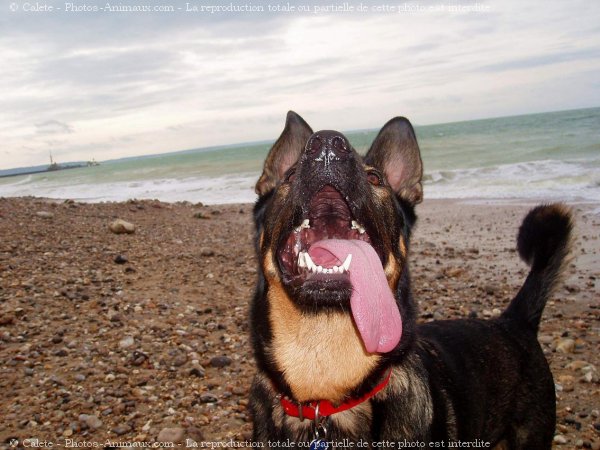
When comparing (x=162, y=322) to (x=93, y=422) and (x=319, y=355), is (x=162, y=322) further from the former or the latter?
(x=319, y=355)

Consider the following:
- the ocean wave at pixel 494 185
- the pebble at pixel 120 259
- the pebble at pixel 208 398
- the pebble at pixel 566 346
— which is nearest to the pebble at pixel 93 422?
the pebble at pixel 208 398

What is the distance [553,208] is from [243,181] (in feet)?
80.4

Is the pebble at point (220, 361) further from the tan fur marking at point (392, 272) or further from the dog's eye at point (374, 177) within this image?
the dog's eye at point (374, 177)

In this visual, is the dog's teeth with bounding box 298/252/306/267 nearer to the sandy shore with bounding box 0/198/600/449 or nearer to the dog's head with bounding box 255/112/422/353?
the dog's head with bounding box 255/112/422/353

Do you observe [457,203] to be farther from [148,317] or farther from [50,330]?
[50,330]

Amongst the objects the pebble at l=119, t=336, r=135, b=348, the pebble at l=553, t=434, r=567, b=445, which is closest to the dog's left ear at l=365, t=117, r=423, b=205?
the pebble at l=553, t=434, r=567, b=445

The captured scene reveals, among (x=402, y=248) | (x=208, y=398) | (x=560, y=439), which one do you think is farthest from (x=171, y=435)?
(x=560, y=439)

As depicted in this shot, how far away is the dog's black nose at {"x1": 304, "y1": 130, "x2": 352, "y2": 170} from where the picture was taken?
2.95 metres

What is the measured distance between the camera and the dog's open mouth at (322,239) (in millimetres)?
3000

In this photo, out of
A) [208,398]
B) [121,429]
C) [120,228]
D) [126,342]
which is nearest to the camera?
[121,429]

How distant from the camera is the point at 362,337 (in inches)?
111

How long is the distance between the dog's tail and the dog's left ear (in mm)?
949

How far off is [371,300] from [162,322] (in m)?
3.88

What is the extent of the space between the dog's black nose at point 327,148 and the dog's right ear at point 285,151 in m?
0.73
